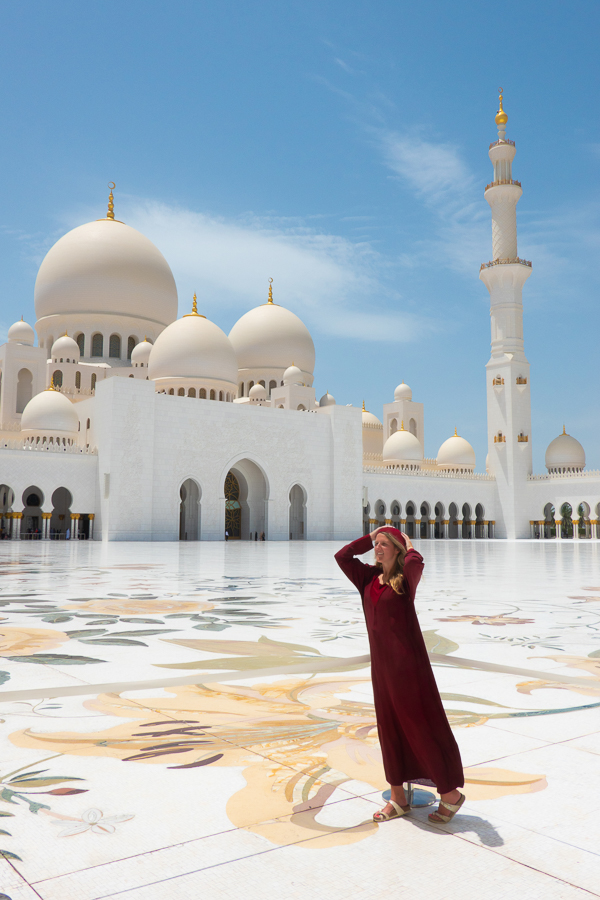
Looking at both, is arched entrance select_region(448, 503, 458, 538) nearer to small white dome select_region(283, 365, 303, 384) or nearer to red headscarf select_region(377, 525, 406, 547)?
small white dome select_region(283, 365, 303, 384)

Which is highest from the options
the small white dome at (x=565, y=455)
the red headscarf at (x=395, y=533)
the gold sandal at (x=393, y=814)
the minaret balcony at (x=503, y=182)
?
the minaret balcony at (x=503, y=182)

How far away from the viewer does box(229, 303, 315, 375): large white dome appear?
32125 millimetres

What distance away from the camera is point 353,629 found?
15.1 ft

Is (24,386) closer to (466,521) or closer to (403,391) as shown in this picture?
(403,391)

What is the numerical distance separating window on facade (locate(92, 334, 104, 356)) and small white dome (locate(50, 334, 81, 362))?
3.81ft

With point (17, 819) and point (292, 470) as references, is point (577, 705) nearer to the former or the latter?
point (17, 819)

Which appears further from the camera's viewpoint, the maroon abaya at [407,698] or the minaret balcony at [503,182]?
the minaret balcony at [503,182]

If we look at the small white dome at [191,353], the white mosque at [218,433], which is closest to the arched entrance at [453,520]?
the white mosque at [218,433]

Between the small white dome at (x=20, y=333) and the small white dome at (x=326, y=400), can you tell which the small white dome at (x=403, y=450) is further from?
the small white dome at (x=20, y=333)

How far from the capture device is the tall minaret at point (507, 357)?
101 ft

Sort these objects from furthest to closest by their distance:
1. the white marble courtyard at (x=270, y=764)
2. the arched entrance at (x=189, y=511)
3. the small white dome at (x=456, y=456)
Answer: the small white dome at (x=456, y=456)
the arched entrance at (x=189, y=511)
the white marble courtyard at (x=270, y=764)

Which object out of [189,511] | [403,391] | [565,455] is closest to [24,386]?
[189,511]

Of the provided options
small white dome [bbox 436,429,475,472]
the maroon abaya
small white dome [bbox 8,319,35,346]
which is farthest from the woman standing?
small white dome [bbox 436,429,475,472]

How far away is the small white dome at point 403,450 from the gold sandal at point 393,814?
32298 millimetres
